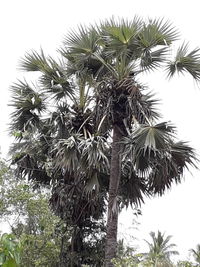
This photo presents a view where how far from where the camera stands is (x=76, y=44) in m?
8.59

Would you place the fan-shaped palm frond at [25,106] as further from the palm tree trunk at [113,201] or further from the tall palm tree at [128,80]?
the palm tree trunk at [113,201]

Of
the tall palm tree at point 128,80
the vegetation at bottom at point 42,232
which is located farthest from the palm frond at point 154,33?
the vegetation at bottom at point 42,232

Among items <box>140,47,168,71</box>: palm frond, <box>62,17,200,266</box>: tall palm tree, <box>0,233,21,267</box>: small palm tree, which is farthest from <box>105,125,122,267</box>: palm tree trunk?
<box>0,233,21,267</box>: small palm tree

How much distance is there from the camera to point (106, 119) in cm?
800

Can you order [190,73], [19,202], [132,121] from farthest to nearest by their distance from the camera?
[19,202] < [190,73] < [132,121]

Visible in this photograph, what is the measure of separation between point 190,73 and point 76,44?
2.33m

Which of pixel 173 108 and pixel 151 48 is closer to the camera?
pixel 151 48

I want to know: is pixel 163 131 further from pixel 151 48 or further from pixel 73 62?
pixel 73 62

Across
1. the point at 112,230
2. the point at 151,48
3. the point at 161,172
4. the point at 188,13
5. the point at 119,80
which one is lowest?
the point at 112,230

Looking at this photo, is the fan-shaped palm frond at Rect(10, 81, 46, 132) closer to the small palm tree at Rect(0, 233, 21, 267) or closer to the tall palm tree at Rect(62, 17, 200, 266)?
the tall palm tree at Rect(62, 17, 200, 266)

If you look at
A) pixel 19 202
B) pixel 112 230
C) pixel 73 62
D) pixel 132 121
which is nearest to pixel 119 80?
pixel 132 121

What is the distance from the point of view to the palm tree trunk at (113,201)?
712 centimetres

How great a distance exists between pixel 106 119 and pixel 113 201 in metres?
1.55

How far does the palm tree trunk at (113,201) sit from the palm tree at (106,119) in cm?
2
